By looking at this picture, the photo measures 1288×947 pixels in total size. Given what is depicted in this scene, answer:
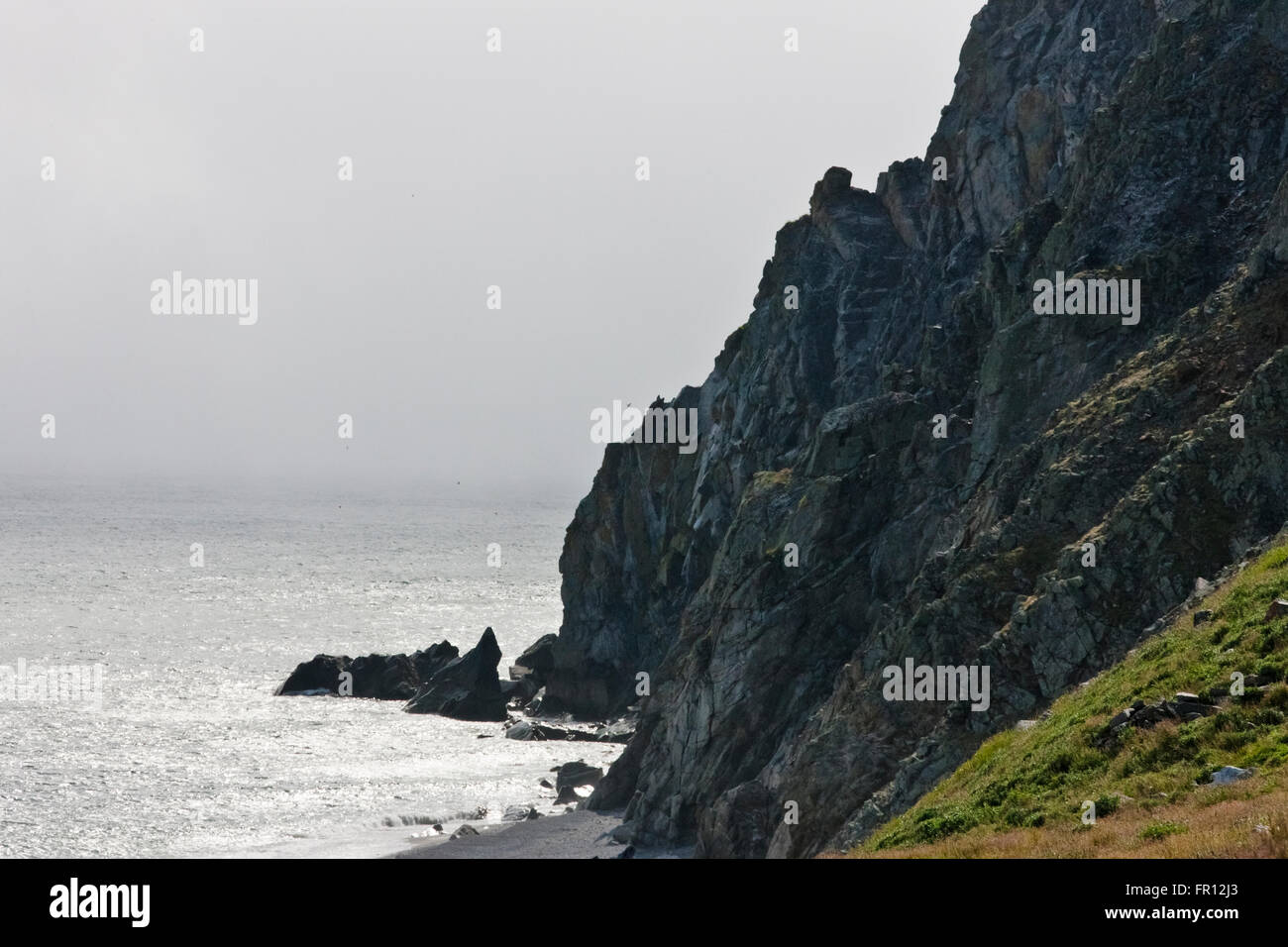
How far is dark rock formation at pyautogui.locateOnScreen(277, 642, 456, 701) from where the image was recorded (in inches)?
4464

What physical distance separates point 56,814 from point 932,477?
51.6 metres

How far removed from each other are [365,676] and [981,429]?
245ft

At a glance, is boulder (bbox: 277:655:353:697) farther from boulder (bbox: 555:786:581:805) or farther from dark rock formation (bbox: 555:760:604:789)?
boulder (bbox: 555:786:581:805)

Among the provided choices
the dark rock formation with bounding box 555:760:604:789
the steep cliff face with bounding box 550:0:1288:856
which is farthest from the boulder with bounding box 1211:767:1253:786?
the dark rock formation with bounding box 555:760:604:789

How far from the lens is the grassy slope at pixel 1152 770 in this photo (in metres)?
18.2

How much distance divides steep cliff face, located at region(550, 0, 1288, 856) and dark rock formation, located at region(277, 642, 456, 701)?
2671cm

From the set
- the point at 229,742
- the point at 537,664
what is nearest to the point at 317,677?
the point at 537,664

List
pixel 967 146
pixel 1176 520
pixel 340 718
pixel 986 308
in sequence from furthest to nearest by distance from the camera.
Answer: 1. pixel 340 718
2. pixel 967 146
3. pixel 986 308
4. pixel 1176 520

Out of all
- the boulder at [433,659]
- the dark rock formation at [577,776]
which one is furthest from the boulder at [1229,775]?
the boulder at [433,659]

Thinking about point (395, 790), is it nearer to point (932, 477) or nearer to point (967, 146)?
point (932, 477)

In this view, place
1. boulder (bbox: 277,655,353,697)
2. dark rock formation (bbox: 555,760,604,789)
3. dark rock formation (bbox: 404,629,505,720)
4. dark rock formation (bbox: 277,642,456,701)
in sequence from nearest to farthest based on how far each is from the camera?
dark rock formation (bbox: 555,760,604,789), dark rock formation (bbox: 404,629,505,720), boulder (bbox: 277,655,353,697), dark rock formation (bbox: 277,642,456,701)

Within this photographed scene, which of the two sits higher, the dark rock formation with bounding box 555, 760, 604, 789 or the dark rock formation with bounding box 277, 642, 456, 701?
the dark rock formation with bounding box 277, 642, 456, 701

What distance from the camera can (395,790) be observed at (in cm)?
7894
